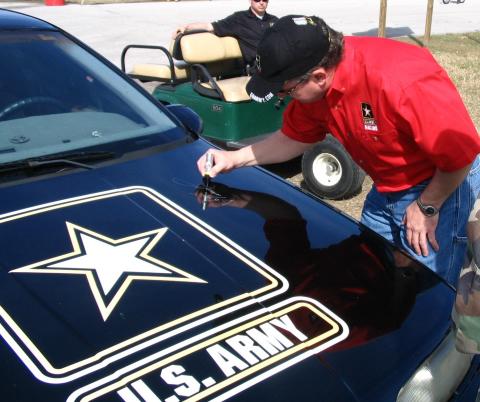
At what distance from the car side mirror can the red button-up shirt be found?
54 centimetres

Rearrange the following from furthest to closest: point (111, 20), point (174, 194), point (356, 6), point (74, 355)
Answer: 1. point (356, 6)
2. point (111, 20)
3. point (174, 194)
4. point (74, 355)

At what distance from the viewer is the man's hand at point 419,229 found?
2.19m

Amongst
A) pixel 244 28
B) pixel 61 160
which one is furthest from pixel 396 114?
pixel 244 28

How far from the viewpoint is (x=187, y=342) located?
4.67 feet

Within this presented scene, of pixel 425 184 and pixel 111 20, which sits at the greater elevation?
pixel 425 184

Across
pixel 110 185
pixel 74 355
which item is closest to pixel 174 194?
pixel 110 185

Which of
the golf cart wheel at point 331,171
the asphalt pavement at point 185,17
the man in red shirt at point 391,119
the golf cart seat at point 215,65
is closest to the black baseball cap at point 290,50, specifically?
the man in red shirt at point 391,119

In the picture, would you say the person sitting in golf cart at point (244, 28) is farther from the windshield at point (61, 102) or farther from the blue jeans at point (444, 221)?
the blue jeans at point (444, 221)

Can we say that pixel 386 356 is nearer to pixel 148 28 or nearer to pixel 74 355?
pixel 74 355

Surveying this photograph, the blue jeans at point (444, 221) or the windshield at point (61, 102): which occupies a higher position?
the windshield at point (61, 102)

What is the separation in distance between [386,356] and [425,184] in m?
0.88

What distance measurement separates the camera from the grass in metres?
7.31

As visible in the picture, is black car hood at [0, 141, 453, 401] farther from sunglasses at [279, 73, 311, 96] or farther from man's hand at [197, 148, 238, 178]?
sunglasses at [279, 73, 311, 96]

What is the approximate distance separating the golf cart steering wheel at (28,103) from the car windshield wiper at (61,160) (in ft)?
1.09
